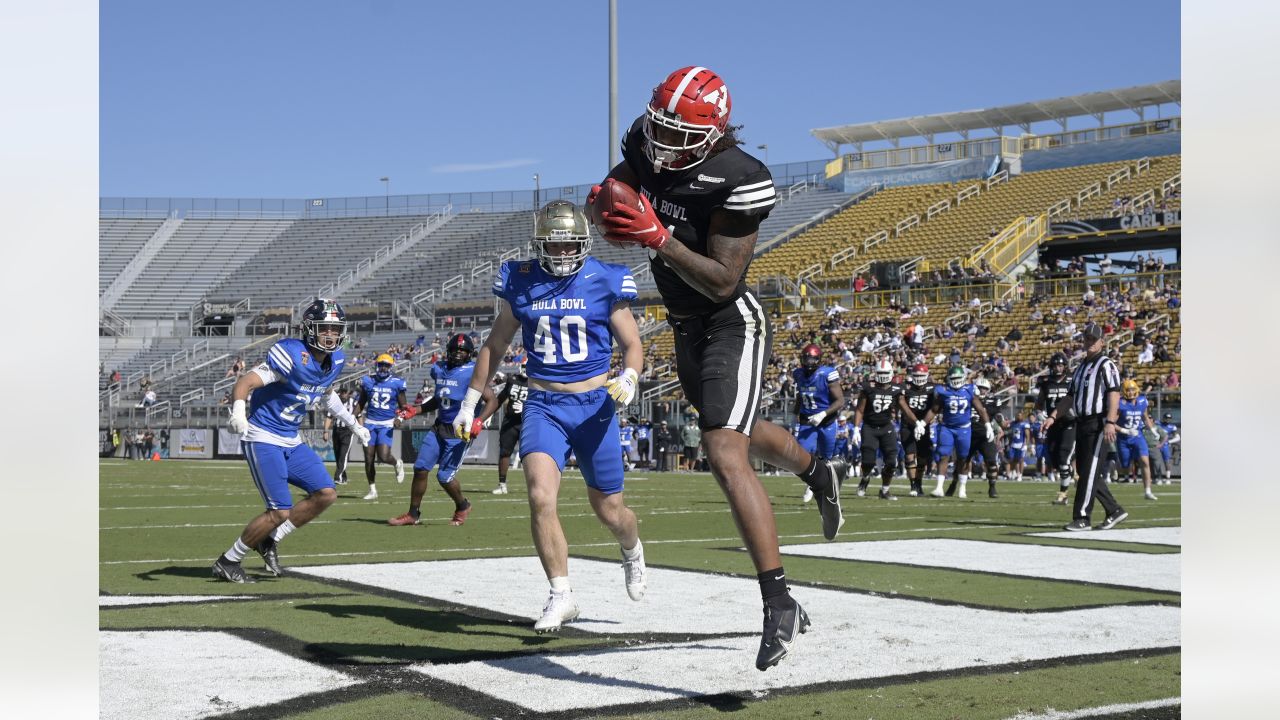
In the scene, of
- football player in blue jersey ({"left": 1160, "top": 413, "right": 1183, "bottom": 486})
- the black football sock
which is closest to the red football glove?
the black football sock

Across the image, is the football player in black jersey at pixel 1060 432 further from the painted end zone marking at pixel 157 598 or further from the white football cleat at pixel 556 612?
the painted end zone marking at pixel 157 598

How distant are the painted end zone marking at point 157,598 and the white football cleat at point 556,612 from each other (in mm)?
2073

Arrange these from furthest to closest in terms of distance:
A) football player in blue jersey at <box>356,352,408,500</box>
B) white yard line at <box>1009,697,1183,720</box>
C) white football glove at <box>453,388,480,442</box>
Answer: football player in blue jersey at <box>356,352,408,500</box> → white football glove at <box>453,388,480,442</box> → white yard line at <box>1009,697,1183,720</box>

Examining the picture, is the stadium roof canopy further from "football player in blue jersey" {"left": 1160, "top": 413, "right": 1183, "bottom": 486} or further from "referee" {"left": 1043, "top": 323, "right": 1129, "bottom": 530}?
"referee" {"left": 1043, "top": 323, "right": 1129, "bottom": 530}

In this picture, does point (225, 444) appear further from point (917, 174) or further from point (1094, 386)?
point (1094, 386)

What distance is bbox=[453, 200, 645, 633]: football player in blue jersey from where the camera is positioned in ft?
21.7

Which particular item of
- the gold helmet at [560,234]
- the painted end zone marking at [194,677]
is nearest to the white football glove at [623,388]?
the gold helmet at [560,234]

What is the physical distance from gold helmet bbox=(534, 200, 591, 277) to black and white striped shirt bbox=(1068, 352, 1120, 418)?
7043 millimetres

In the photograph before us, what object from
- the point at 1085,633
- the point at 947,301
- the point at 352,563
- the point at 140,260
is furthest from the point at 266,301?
the point at 1085,633

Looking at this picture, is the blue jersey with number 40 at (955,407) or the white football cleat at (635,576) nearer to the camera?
the white football cleat at (635,576)

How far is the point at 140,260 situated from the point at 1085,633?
59.7m

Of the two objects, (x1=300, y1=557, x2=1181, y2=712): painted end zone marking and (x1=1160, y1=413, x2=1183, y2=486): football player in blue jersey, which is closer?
(x1=300, y1=557, x2=1181, y2=712): painted end zone marking

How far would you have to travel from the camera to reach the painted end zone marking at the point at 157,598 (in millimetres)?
6992

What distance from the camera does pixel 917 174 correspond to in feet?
161
